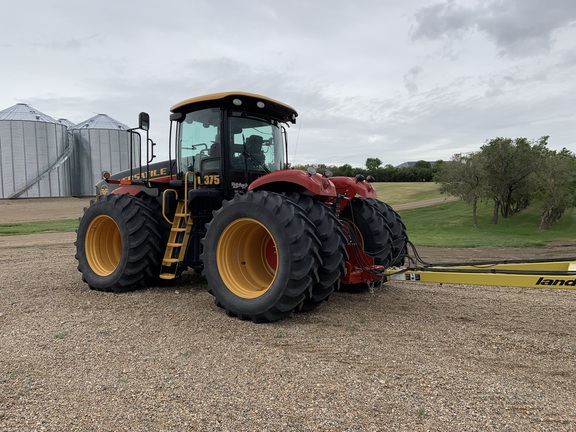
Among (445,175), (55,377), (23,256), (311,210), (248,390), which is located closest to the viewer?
(248,390)

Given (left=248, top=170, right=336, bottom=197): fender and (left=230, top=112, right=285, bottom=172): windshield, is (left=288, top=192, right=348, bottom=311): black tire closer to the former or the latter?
(left=248, top=170, right=336, bottom=197): fender

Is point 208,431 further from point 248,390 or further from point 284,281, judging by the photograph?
point 284,281

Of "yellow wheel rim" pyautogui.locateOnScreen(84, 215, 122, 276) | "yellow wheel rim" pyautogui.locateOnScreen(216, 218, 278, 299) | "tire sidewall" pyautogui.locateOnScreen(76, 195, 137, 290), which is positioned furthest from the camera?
"yellow wheel rim" pyautogui.locateOnScreen(84, 215, 122, 276)

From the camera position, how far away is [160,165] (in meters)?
7.42

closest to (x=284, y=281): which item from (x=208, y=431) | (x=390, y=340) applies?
(x=390, y=340)

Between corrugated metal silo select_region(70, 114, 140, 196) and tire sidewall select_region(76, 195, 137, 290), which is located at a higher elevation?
corrugated metal silo select_region(70, 114, 140, 196)

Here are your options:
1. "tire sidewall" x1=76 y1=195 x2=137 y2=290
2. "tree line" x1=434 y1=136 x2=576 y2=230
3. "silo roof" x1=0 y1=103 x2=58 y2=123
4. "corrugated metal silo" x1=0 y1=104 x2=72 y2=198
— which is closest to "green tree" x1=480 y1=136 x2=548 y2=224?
"tree line" x1=434 y1=136 x2=576 y2=230

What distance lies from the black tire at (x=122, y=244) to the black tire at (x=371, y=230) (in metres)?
2.82

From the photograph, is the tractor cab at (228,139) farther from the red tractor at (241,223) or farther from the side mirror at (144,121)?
the side mirror at (144,121)

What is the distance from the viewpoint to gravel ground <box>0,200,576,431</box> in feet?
9.70

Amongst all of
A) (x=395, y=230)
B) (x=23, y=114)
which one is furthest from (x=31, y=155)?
(x=395, y=230)

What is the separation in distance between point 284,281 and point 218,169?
223 centimetres

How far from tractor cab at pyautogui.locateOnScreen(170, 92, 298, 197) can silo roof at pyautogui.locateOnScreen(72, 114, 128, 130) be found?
35999mm

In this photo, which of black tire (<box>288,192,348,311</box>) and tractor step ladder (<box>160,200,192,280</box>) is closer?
black tire (<box>288,192,348,311</box>)
